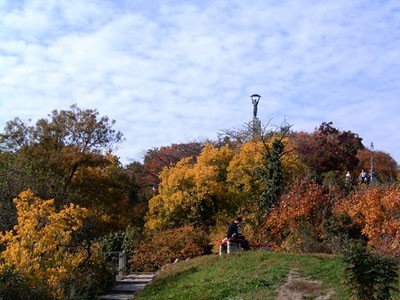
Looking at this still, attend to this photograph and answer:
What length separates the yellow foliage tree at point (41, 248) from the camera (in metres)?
12.2

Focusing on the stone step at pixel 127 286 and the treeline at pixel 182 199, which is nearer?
the stone step at pixel 127 286

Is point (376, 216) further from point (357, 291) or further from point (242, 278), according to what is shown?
point (357, 291)

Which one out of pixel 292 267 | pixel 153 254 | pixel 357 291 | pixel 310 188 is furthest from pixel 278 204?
pixel 357 291

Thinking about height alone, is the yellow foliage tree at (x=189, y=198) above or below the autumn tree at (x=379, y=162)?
below

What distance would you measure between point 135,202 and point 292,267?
15618 millimetres

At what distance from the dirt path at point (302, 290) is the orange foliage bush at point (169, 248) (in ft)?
25.9

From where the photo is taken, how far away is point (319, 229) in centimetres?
2066

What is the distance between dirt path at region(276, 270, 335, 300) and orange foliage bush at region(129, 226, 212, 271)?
7.89m

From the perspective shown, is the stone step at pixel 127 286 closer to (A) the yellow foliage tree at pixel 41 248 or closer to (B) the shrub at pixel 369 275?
(A) the yellow foliage tree at pixel 41 248

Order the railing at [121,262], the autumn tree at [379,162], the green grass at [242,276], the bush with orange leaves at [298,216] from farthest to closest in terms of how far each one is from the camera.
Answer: the autumn tree at [379,162]
the railing at [121,262]
the bush with orange leaves at [298,216]
the green grass at [242,276]

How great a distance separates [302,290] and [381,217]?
5648 millimetres

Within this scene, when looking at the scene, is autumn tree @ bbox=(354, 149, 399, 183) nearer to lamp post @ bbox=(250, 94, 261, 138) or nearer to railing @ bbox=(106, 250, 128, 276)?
lamp post @ bbox=(250, 94, 261, 138)

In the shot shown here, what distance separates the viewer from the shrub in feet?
34.9

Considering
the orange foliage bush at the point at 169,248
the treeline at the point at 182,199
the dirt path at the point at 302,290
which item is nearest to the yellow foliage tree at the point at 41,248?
the treeline at the point at 182,199
